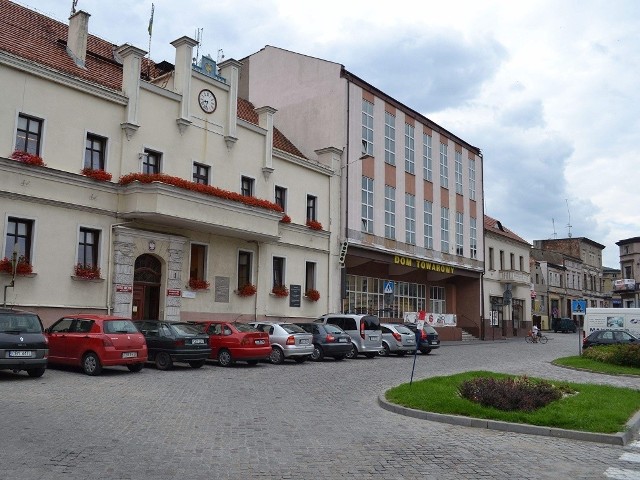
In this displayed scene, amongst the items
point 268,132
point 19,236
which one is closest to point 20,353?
point 19,236

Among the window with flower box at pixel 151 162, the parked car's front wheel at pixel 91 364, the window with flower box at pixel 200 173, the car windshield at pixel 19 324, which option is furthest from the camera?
the window with flower box at pixel 200 173

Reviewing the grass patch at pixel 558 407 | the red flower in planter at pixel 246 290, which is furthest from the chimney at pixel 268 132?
the grass patch at pixel 558 407

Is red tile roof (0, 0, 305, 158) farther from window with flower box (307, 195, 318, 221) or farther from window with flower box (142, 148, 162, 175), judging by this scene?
window with flower box (307, 195, 318, 221)

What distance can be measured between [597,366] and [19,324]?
62.0 ft

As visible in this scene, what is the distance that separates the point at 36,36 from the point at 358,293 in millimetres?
21877

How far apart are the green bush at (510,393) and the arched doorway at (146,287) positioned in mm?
15042

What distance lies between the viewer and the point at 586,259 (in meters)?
89.5

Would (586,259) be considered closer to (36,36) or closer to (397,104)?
(397,104)

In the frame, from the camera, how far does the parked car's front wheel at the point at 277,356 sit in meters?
21.9

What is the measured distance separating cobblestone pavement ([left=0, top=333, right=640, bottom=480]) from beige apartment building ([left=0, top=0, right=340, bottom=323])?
7457 mm

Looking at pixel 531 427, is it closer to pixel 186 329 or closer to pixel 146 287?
pixel 186 329

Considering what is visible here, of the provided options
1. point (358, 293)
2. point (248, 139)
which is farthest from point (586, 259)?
point (248, 139)

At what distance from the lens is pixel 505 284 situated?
53.8 meters

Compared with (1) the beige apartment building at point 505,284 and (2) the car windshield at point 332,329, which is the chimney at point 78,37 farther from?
(1) the beige apartment building at point 505,284
